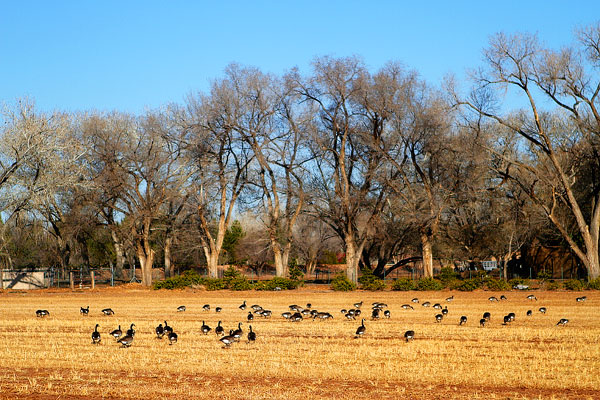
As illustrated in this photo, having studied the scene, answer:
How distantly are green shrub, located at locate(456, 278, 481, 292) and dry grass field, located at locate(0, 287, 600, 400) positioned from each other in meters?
16.1

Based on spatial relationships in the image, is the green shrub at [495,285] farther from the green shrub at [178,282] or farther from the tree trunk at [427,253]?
the green shrub at [178,282]

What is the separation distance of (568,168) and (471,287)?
19.4 meters

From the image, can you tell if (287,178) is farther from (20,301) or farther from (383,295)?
(20,301)

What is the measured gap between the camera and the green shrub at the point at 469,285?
45.5 meters

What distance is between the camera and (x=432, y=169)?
185 feet

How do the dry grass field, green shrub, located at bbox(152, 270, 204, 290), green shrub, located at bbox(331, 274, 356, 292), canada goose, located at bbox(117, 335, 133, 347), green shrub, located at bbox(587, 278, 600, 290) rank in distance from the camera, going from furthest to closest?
green shrub, located at bbox(152, 270, 204, 290) < green shrub, located at bbox(331, 274, 356, 292) < green shrub, located at bbox(587, 278, 600, 290) < canada goose, located at bbox(117, 335, 133, 347) < the dry grass field

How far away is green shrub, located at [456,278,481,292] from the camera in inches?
1791

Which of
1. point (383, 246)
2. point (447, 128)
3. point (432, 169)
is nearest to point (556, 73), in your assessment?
point (447, 128)

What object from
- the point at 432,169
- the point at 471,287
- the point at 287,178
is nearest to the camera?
the point at 471,287

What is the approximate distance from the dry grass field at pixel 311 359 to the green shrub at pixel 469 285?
16066 mm

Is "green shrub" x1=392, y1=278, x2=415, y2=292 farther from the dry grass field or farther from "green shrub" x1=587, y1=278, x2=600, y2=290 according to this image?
the dry grass field

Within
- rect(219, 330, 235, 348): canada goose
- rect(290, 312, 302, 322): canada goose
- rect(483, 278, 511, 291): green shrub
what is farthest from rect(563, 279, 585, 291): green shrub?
rect(219, 330, 235, 348): canada goose

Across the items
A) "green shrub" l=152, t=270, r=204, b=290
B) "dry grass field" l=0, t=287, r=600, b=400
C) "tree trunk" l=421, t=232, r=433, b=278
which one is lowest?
"dry grass field" l=0, t=287, r=600, b=400

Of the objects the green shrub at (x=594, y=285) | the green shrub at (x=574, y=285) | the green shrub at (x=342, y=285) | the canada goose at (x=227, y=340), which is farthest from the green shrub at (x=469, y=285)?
the canada goose at (x=227, y=340)
